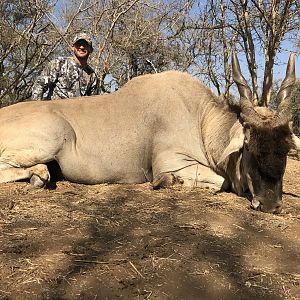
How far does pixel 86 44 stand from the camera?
281 inches

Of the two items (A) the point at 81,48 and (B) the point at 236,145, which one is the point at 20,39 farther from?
(B) the point at 236,145

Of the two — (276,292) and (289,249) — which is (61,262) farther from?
(289,249)

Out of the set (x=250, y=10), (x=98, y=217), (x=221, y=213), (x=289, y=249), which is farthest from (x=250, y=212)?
(x=250, y=10)

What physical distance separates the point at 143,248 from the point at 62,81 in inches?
203

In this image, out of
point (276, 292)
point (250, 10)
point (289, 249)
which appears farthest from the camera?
point (250, 10)

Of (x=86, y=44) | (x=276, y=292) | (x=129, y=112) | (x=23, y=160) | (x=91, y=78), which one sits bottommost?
(x=276, y=292)

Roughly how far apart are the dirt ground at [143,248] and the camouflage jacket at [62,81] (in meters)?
3.51

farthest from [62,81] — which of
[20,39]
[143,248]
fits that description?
[143,248]

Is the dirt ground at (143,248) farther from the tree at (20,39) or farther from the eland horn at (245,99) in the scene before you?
the tree at (20,39)

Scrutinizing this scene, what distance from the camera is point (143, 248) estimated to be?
8.75 feet

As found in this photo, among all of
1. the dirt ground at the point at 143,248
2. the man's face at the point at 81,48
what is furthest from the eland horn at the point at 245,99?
the man's face at the point at 81,48

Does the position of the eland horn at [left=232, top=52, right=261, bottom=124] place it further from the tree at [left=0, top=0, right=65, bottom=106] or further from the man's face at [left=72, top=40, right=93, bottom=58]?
the tree at [left=0, top=0, right=65, bottom=106]

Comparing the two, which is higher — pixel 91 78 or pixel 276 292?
pixel 91 78

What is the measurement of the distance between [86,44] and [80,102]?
2.22 m
